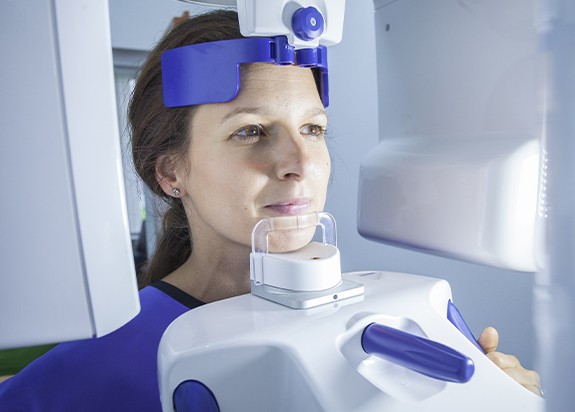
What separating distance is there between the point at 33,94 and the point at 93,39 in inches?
1.6

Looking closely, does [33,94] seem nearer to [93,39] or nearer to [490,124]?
[93,39]

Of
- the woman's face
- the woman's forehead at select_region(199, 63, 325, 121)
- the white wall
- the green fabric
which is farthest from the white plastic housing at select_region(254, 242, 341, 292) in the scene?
the green fabric

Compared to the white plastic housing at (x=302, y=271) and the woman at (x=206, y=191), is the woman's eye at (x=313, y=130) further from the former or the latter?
the white plastic housing at (x=302, y=271)

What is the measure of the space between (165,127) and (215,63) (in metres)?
0.15

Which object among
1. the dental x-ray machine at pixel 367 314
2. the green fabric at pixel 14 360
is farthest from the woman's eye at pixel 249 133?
the green fabric at pixel 14 360

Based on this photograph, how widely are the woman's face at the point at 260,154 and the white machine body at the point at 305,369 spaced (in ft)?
0.56

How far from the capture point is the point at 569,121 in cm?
20

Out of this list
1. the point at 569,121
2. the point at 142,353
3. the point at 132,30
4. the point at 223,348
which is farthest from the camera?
the point at 132,30

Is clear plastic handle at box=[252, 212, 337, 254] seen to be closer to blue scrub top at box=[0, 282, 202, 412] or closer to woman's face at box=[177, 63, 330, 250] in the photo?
woman's face at box=[177, 63, 330, 250]

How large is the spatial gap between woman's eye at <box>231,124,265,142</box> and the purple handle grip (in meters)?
0.28

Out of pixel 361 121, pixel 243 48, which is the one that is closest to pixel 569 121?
pixel 243 48

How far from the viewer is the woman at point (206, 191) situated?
50 cm

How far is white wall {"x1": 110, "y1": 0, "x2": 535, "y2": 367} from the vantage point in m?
0.77

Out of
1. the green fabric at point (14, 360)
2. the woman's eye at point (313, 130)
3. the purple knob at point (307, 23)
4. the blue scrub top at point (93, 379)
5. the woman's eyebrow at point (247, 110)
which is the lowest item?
the green fabric at point (14, 360)
